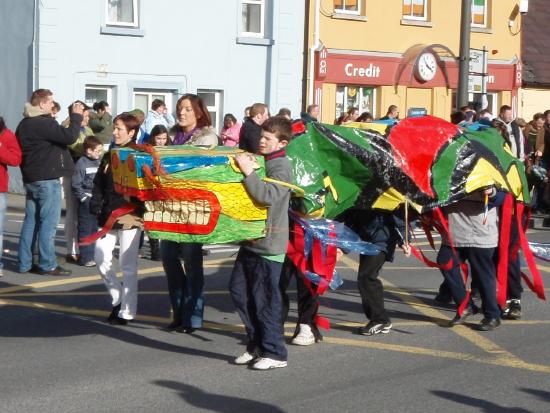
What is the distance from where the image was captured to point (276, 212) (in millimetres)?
8406

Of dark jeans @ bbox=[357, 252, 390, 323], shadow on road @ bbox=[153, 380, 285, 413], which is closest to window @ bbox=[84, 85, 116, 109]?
dark jeans @ bbox=[357, 252, 390, 323]

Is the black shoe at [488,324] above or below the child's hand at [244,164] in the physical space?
below

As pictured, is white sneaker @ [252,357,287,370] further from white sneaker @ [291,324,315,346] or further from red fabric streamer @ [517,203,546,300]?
red fabric streamer @ [517,203,546,300]

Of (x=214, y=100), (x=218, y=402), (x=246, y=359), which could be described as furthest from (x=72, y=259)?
(x=214, y=100)

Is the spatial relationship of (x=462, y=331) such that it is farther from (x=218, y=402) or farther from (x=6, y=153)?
(x=6, y=153)

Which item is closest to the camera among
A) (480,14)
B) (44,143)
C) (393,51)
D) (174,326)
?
(174,326)

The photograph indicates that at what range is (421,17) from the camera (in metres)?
30.9

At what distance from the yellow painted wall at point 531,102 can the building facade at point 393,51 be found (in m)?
1.76

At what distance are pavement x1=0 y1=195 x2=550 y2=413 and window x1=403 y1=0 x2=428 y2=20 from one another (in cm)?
1925

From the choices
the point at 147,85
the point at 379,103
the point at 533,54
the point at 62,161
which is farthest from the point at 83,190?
the point at 533,54

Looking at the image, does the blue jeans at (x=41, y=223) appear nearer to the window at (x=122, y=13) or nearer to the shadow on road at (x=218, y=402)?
the shadow on road at (x=218, y=402)

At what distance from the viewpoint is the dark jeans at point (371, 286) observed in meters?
9.75

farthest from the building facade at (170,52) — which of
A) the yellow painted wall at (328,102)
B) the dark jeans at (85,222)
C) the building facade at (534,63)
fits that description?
the dark jeans at (85,222)

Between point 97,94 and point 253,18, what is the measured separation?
4301 millimetres
